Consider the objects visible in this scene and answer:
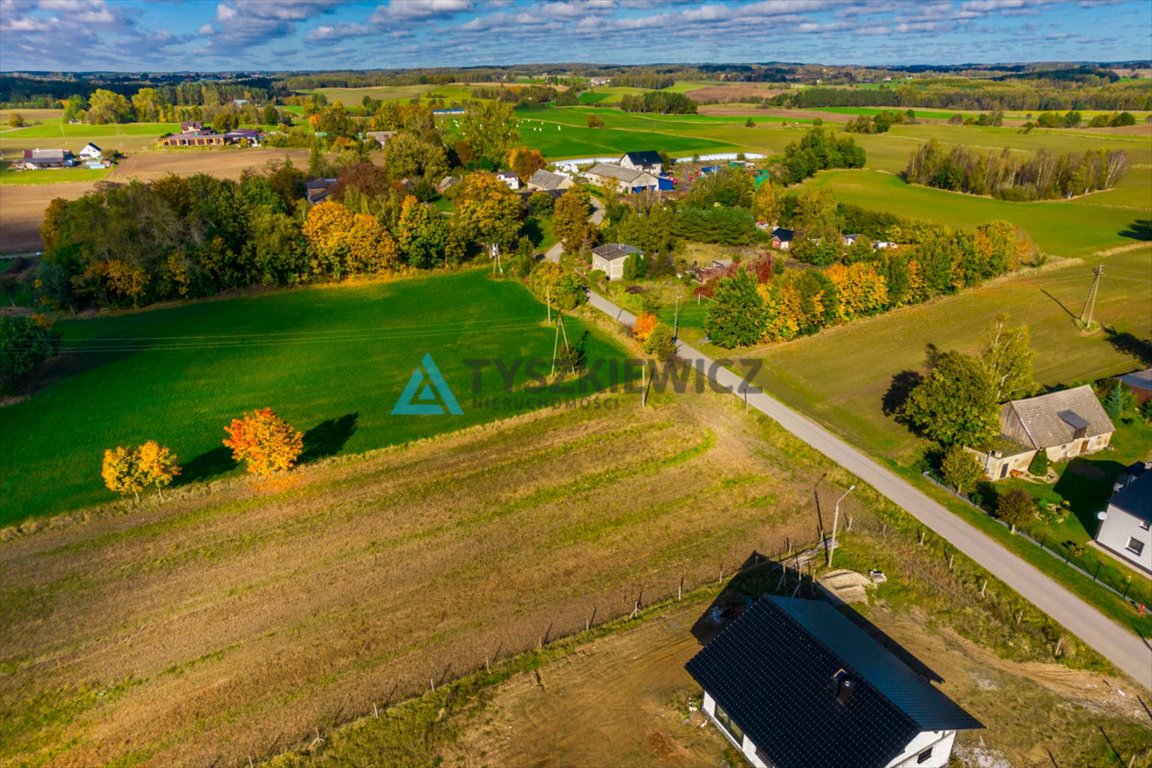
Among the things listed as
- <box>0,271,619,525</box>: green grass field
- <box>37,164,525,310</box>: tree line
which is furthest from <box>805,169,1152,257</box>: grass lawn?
<box>0,271,619,525</box>: green grass field

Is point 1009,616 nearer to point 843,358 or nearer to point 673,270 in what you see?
point 843,358

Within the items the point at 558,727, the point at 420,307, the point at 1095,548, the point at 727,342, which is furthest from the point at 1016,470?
the point at 420,307

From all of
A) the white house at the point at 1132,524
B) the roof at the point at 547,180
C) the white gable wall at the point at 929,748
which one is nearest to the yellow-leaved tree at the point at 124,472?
the white gable wall at the point at 929,748

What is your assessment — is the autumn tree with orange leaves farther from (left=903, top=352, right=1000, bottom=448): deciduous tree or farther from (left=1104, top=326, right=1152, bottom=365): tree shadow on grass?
(left=1104, top=326, right=1152, bottom=365): tree shadow on grass

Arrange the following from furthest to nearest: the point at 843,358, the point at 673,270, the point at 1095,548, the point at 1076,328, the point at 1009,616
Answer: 1. the point at 673,270
2. the point at 1076,328
3. the point at 843,358
4. the point at 1095,548
5. the point at 1009,616

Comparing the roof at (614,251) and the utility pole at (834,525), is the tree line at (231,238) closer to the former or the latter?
the roof at (614,251)

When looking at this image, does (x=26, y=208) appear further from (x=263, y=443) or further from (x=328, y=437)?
(x=263, y=443)
